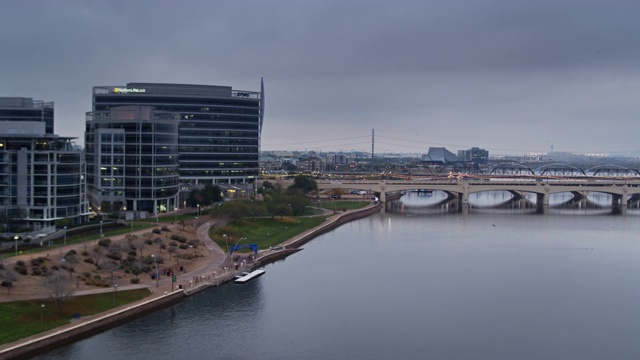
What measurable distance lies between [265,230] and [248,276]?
17.1 metres

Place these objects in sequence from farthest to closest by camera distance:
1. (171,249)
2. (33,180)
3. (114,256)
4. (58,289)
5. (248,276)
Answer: (33,180), (171,249), (248,276), (114,256), (58,289)

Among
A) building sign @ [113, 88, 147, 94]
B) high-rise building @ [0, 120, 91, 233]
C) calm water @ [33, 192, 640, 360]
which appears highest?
building sign @ [113, 88, 147, 94]

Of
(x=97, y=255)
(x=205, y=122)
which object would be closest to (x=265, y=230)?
(x=97, y=255)

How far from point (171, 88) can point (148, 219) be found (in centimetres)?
3268

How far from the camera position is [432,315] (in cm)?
3375

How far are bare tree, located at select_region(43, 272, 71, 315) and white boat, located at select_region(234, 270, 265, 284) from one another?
37.5ft

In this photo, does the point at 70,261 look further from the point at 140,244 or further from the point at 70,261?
the point at 140,244

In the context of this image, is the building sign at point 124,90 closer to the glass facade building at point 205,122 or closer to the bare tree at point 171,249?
the glass facade building at point 205,122

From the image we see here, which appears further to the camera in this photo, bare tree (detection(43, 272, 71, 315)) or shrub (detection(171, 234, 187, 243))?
shrub (detection(171, 234, 187, 243))

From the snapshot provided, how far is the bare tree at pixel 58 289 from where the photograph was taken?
96.8 feet

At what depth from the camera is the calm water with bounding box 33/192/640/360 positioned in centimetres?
2853

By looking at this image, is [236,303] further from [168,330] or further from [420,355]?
[420,355]

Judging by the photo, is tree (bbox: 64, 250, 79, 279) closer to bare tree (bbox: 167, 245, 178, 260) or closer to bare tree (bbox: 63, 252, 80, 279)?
bare tree (bbox: 63, 252, 80, 279)

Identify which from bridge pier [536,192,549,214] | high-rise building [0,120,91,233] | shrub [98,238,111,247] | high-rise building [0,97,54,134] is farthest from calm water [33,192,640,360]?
high-rise building [0,97,54,134]
